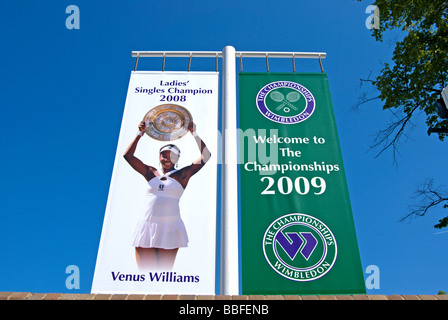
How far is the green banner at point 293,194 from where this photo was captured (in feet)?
17.0

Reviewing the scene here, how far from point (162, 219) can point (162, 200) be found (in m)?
0.31

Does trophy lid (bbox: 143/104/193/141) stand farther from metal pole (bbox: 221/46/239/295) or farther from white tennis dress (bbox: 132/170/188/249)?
white tennis dress (bbox: 132/170/188/249)

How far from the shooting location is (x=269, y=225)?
5.55 metres

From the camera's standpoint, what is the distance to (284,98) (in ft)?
22.6

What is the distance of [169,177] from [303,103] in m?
2.64

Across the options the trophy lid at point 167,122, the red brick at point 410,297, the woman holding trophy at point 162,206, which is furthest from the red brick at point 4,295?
the red brick at point 410,297

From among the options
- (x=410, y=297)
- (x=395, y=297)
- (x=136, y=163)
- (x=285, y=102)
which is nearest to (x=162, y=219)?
(x=136, y=163)

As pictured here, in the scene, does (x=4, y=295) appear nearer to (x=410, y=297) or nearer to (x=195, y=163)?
(x=195, y=163)

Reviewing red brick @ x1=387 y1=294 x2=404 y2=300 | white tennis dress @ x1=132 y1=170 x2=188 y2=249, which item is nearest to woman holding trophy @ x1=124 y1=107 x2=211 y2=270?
white tennis dress @ x1=132 y1=170 x2=188 y2=249

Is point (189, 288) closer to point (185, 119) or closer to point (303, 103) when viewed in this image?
point (185, 119)

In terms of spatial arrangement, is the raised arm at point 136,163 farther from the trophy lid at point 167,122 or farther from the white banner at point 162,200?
the trophy lid at point 167,122

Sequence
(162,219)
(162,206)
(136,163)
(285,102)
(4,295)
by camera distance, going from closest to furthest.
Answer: (4,295) → (162,219) → (162,206) → (136,163) → (285,102)

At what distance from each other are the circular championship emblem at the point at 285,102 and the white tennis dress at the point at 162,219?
6.60 ft

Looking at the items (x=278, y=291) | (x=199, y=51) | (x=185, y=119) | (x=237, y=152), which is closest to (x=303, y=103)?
(x=237, y=152)
